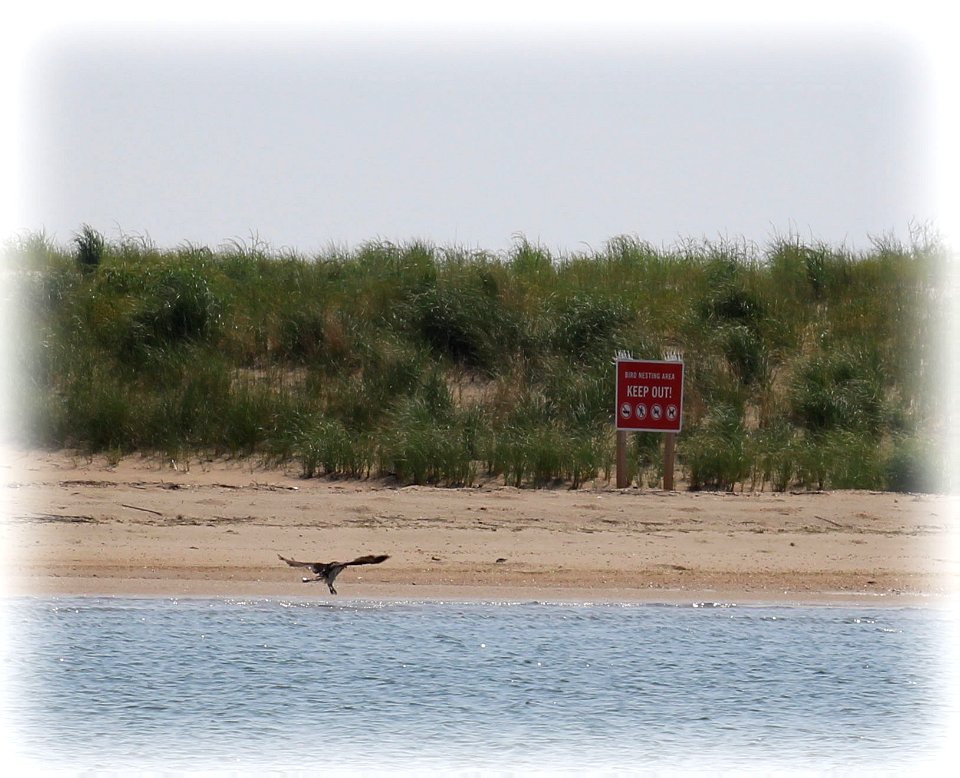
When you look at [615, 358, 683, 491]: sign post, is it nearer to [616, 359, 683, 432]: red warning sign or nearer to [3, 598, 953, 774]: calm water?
[616, 359, 683, 432]: red warning sign

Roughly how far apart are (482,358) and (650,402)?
3891 mm

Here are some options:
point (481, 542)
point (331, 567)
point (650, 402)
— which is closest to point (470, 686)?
point (331, 567)

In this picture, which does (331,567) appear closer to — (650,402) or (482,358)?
(650,402)

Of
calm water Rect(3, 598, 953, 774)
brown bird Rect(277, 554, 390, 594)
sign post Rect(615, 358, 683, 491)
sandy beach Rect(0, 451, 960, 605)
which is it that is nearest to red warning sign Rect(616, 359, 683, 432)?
sign post Rect(615, 358, 683, 491)

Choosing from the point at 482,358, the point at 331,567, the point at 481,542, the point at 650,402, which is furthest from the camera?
the point at 482,358

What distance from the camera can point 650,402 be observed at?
13969 millimetres

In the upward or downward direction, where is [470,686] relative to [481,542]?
downward

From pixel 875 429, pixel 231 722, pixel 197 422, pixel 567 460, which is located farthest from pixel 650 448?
pixel 231 722

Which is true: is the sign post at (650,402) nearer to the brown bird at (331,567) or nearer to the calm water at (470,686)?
the calm water at (470,686)

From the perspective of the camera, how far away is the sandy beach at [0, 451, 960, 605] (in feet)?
37.0

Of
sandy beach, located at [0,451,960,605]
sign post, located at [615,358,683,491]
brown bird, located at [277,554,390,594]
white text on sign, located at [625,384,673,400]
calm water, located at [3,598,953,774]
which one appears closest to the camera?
calm water, located at [3,598,953,774]

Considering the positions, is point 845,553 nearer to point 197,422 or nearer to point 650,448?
point 650,448

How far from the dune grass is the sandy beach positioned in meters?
1.18

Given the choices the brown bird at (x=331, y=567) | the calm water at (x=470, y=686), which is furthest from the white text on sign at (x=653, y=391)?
the brown bird at (x=331, y=567)
